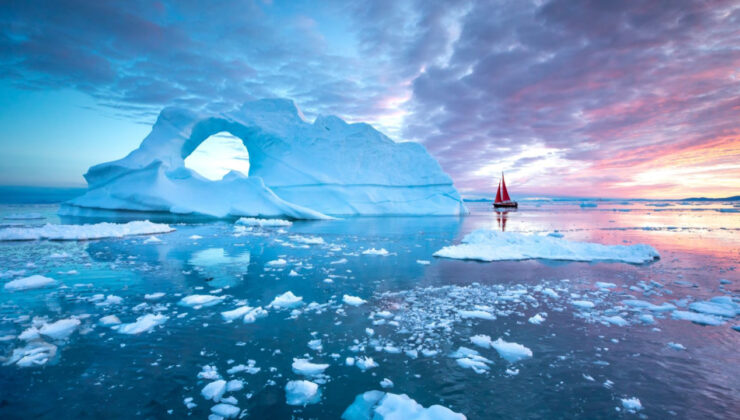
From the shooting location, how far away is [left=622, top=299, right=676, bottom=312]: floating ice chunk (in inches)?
164

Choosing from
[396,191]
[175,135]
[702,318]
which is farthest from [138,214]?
[702,318]

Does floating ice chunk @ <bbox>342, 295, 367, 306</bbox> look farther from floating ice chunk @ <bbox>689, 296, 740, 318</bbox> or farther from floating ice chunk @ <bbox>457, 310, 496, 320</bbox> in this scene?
floating ice chunk @ <bbox>689, 296, 740, 318</bbox>

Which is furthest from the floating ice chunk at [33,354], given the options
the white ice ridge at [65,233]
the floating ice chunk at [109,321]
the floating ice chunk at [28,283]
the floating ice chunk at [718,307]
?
the white ice ridge at [65,233]

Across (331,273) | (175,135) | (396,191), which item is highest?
(175,135)

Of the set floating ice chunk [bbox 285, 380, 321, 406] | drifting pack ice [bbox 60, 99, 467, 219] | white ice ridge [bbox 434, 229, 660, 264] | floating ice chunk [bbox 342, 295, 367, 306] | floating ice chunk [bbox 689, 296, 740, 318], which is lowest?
floating ice chunk [bbox 285, 380, 321, 406]

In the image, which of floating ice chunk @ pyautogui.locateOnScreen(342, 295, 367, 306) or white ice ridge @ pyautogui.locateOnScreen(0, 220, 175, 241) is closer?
floating ice chunk @ pyautogui.locateOnScreen(342, 295, 367, 306)

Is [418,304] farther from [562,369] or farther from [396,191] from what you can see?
[396,191]

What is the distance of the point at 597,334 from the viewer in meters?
3.36

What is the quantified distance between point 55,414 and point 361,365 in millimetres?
1982

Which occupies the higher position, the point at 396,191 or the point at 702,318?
the point at 396,191

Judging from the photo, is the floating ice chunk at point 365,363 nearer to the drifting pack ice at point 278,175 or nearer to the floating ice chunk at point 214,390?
the floating ice chunk at point 214,390

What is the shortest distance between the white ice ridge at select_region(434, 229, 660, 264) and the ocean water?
5.03 feet

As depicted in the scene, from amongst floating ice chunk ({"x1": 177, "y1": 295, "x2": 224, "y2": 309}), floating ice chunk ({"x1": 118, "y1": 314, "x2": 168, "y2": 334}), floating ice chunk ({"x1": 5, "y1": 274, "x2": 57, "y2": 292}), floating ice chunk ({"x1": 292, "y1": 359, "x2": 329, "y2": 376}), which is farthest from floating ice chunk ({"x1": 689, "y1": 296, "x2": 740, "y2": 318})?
floating ice chunk ({"x1": 5, "y1": 274, "x2": 57, "y2": 292})

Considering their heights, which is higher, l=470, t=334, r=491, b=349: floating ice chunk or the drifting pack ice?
the drifting pack ice
